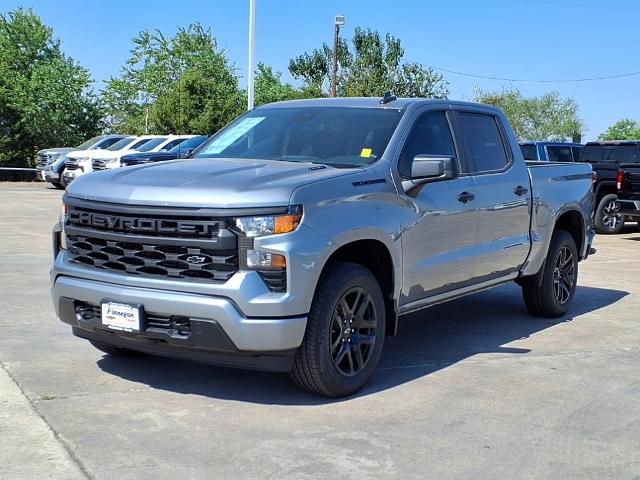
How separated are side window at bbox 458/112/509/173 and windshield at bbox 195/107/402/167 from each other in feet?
2.91

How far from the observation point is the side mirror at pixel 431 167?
5.60 metres

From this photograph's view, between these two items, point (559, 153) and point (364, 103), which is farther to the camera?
point (559, 153)

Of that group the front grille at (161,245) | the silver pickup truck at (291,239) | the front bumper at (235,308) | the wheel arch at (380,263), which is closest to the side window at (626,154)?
the silver pickup truck at (291,239)

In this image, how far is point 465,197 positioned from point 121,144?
76.3 feet

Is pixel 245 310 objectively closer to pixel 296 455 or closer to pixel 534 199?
pixel 296 455

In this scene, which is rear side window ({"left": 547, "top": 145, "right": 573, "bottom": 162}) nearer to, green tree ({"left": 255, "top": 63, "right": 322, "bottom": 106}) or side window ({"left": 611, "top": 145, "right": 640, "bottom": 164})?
side window ({"left": 611, "top": 145, "right": 640, "bottom": 164})

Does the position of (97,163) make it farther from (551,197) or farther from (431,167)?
(431,167)

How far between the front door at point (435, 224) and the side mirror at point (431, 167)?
0.12 m

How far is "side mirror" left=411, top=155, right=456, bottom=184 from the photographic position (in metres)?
5.60

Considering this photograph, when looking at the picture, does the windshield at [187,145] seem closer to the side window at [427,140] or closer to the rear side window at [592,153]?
the rear side window at [592,153]

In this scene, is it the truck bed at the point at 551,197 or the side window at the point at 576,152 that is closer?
the truck bed at the point at 551,197

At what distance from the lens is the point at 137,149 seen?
2678 centimetres

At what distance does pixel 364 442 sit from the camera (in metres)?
4.47

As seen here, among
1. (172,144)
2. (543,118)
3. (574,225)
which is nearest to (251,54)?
(172,144)
